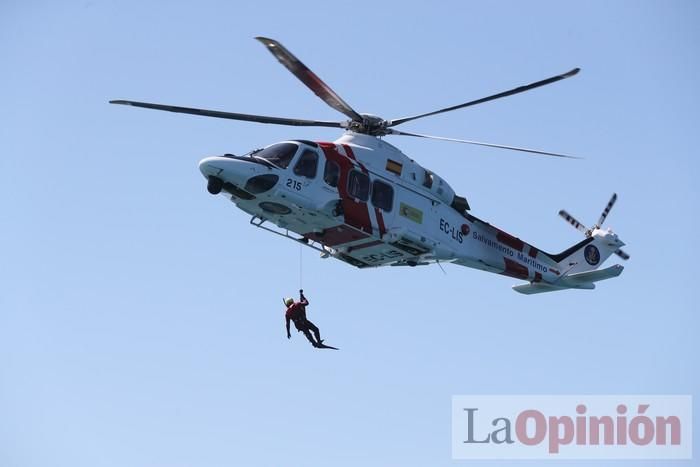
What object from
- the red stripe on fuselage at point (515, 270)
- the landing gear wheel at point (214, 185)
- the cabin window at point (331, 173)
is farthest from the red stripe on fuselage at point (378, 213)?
the red stripe on fuselage at point (515, 270)

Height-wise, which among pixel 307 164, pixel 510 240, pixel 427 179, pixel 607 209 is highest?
pixel 607 209

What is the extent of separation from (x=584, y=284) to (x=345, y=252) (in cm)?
793

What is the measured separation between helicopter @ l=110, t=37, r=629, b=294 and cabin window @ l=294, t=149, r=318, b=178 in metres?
0.02

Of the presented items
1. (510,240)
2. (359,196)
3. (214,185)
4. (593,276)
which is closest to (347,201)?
(359,196)

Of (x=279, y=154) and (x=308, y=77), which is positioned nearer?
(x=308, y=77)

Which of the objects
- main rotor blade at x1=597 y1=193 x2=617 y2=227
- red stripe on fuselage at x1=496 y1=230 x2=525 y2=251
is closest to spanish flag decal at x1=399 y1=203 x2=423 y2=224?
red stripe on fuselage at x1=496 y1=230 x2=525 y2=251

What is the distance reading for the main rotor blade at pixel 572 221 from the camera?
34.6m

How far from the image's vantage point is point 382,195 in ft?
91.8

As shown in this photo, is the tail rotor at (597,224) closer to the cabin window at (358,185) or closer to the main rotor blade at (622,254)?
the main rotor blade at (622,254)

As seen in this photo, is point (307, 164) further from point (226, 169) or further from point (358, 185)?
point (226, 169)

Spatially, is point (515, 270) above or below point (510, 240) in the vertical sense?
below

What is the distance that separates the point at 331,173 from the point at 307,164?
26.4 inches

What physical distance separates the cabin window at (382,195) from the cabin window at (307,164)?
1.81 meters

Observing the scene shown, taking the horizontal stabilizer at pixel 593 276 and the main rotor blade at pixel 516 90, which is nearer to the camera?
the main rotor blade at pixel 516 90
